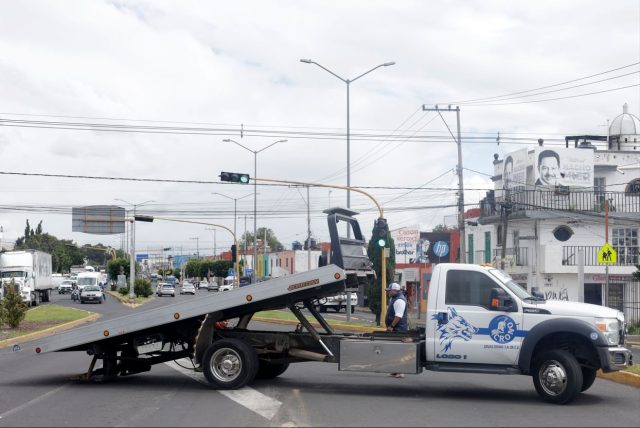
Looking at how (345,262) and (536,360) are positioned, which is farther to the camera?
(345,262)

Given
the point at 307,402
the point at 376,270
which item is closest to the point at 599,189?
the point at 376,270

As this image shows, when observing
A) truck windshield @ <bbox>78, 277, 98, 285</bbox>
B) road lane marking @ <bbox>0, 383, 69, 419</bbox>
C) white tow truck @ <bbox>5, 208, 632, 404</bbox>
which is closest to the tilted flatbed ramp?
white tow truck @ <bbox>5, 208, 632, 404</bbox>

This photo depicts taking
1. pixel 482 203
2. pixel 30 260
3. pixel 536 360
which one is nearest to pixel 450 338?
pixel 536 360

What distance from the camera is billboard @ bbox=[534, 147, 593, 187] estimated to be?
4500 centimetres

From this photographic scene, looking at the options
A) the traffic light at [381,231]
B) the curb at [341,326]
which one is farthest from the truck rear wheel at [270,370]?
the traffic light at [381,231]

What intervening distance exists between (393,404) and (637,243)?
3499 cm

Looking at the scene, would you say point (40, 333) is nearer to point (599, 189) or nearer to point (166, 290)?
point (599, 189)

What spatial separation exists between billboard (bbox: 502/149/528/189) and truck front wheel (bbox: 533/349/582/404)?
3448cm

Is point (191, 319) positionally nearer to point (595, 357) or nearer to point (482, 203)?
point (595, 357)

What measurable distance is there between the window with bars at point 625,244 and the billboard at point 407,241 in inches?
889

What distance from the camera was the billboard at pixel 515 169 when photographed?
153 ft

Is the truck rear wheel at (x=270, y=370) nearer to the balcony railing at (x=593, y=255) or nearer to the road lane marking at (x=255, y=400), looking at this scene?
the road lane marking at (x=255, y=400)

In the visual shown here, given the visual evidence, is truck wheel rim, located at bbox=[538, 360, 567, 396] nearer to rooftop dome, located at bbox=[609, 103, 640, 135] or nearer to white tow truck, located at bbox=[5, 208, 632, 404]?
white tow truck, located at bbox=[5, 208, 632, 404]

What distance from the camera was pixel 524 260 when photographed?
44312mm
